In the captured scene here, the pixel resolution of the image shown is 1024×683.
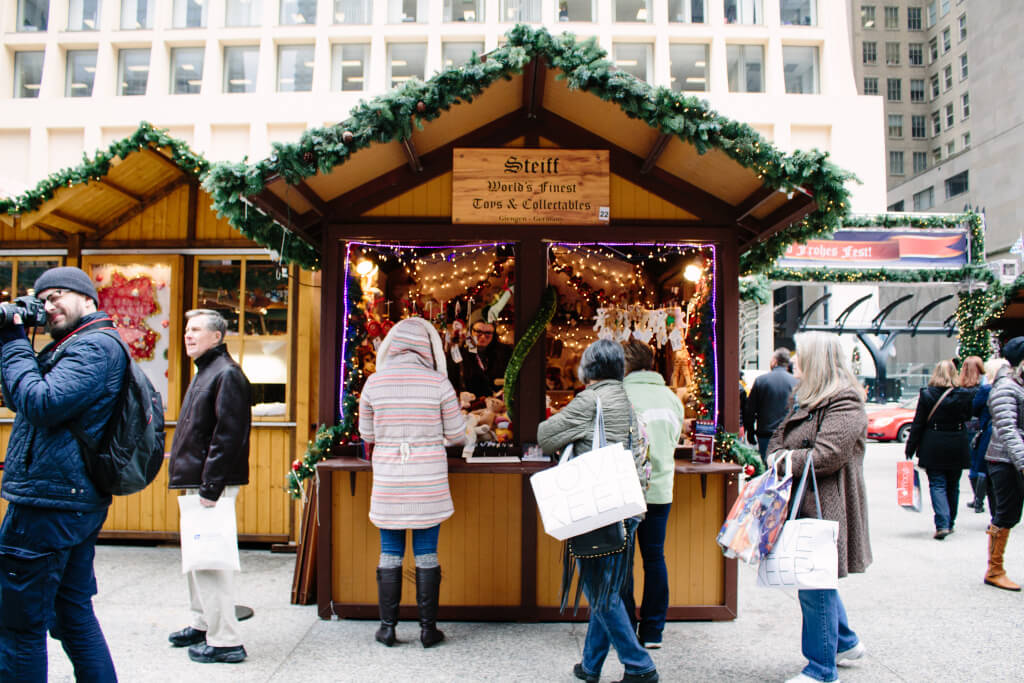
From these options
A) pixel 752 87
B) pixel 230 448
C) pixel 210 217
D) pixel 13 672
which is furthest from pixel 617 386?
pixel 752 87

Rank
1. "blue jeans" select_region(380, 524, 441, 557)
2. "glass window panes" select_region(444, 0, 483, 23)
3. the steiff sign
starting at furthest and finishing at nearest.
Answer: "glass window panes" select_region(444, 0, 483, 23) < the steiff sign < "blue jeans" select_region(380, 524, 441, 557)

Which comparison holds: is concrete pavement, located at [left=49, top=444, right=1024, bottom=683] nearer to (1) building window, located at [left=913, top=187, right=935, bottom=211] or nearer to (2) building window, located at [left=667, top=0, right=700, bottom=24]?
(2) building window, located at [left=667, top=0, right=700, bottom=24]

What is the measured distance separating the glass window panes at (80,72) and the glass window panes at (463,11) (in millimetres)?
12767

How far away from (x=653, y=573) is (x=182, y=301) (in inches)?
188

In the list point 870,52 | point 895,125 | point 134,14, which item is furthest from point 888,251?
point 870,52

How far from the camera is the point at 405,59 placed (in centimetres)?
2456

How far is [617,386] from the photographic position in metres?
3.48

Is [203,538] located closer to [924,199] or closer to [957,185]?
[957,185]

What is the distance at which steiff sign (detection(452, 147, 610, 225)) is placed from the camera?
15.7 ft

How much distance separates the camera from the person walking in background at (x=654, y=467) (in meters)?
3.94

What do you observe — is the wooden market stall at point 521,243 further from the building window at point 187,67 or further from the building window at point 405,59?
the building window at point 187,67

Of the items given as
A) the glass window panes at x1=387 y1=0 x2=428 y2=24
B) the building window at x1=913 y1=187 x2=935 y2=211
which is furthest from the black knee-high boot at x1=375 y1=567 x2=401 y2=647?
the building window at x1=913 y1=187 x2=935 y2=211

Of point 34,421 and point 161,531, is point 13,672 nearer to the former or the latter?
point 34,421

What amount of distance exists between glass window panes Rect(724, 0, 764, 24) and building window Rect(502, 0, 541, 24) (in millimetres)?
6613
